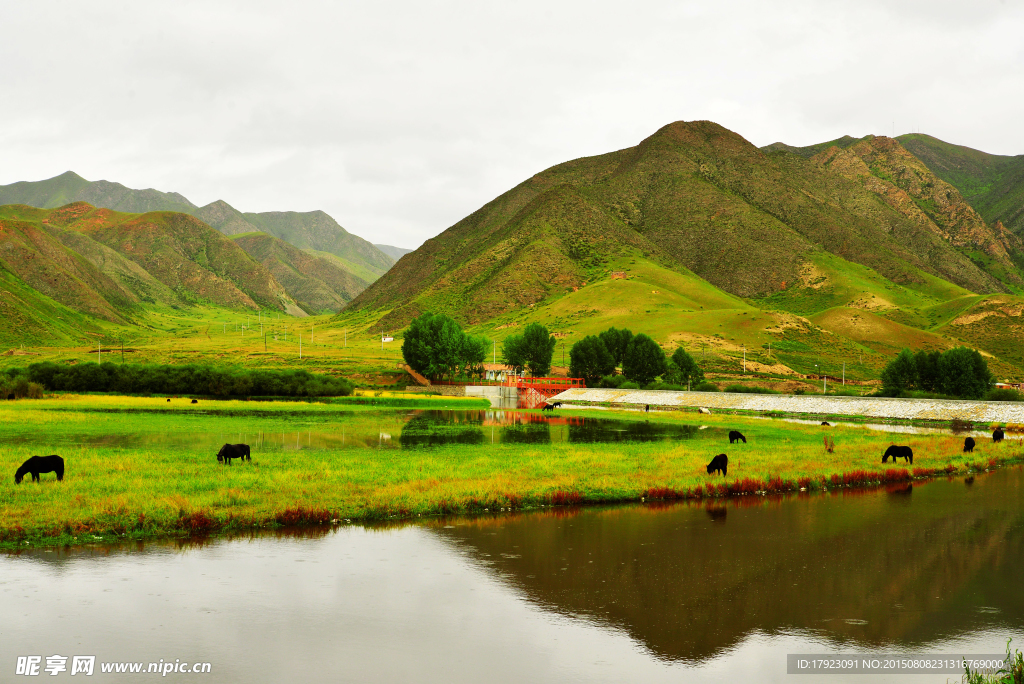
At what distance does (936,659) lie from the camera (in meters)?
14.0

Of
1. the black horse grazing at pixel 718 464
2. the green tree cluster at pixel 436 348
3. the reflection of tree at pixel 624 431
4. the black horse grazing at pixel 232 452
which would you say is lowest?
the reflection of tree at pixel 624 431

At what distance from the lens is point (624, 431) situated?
209ft

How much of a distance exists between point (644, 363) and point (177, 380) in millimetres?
86625

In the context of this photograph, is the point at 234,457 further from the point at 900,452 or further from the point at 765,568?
the point at 900,452

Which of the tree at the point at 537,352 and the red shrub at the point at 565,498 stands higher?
the tree at the point at 537,352

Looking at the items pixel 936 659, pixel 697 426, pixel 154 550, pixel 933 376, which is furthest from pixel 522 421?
pixel 933 376

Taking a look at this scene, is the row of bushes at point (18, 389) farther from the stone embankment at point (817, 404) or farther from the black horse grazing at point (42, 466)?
the stone embankment at point (817, 404)

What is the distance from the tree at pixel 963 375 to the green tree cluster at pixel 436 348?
3520 inches

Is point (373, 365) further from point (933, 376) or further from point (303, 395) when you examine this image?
point (933, 376)

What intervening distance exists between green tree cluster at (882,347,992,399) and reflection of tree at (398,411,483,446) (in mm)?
79763

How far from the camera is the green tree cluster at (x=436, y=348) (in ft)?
463

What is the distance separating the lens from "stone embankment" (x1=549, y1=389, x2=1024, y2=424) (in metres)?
80.2

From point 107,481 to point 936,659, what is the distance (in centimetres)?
2918

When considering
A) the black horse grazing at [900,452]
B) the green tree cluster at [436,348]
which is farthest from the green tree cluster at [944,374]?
the green tree cluster at [436,348]
